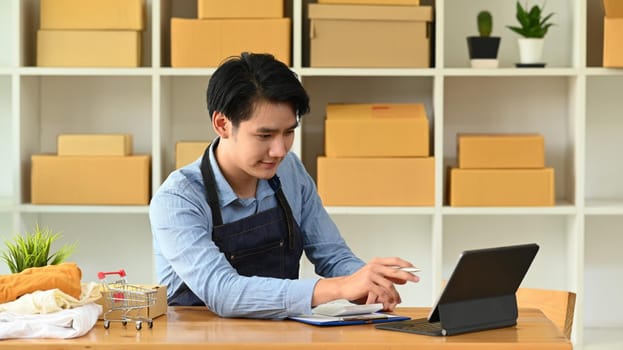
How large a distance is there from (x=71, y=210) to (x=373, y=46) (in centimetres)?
132

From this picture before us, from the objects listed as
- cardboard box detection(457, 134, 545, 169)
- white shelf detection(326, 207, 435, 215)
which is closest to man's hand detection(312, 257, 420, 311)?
white shelf detection(326, 207, 435, 215)

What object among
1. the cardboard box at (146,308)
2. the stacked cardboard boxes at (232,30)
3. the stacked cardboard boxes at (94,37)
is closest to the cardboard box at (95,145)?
the stacked cardboard boxes at (94,37)

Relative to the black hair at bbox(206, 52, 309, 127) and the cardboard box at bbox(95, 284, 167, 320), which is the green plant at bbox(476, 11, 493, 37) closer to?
the black hair at bbox(206, 52, 309, 127)

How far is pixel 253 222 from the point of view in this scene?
2629 mm

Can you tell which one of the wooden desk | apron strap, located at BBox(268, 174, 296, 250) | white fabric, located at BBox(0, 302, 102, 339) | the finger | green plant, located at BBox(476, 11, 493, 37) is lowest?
the wooden desk

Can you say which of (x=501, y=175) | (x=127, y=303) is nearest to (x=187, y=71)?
(x=501, y=175)

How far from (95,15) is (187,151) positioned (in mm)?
631

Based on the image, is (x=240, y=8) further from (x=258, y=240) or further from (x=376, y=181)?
(x=258, y=240)

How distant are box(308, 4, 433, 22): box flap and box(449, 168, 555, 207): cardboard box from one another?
24.2 inches

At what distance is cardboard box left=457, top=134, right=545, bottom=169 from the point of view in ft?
12.9

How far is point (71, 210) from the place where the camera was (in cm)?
395

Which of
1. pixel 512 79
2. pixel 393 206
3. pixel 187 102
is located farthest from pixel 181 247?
pixel 512 79

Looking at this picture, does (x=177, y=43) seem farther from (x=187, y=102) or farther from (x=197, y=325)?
(x=197, y=325)

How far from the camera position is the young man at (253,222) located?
7.47 ft
